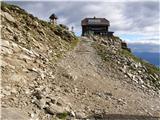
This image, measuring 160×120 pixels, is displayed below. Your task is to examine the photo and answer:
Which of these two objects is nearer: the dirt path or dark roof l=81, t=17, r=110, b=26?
the dirt path

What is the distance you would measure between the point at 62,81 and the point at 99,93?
117 inches

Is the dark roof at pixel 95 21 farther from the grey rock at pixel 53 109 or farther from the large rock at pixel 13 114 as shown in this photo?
the large rock at pixel 13 114

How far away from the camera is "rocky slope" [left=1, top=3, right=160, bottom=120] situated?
2261cm

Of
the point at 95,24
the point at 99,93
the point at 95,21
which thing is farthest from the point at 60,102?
the point at 95,21

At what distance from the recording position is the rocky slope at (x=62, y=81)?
74.2 feet

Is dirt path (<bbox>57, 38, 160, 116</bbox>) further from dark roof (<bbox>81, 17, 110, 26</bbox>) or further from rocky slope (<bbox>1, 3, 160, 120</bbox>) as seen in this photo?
dark roof (<bbox>81, 17, 110, 26</bbox>)

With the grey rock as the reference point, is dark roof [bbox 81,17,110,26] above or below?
above

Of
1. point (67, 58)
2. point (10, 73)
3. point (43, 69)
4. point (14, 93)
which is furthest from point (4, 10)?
point (14, 93)

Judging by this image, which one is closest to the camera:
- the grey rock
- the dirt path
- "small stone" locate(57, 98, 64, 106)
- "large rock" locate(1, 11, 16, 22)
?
the grey rock

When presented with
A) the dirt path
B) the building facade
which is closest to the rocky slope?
the dirt path

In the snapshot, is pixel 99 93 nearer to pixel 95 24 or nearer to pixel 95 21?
pixel 95 24

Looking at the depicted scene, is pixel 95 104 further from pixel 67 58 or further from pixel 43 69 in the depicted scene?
pixel 67 58

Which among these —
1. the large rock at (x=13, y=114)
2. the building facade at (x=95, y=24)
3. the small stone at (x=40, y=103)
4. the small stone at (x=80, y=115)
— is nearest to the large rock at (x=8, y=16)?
the small stone at (x=40, y=103)

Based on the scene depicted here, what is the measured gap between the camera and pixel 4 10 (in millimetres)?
37031
